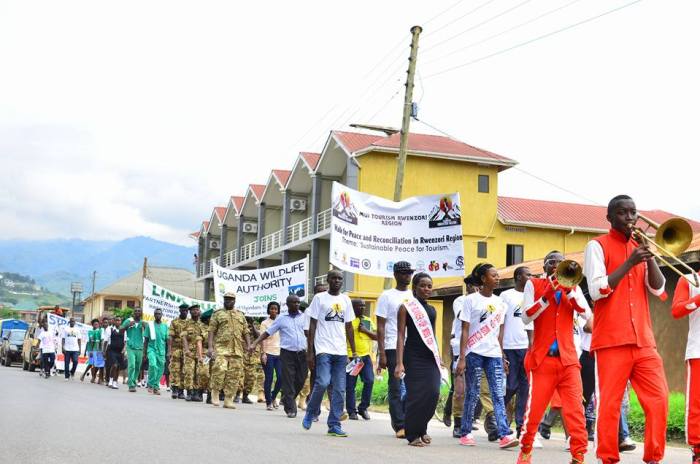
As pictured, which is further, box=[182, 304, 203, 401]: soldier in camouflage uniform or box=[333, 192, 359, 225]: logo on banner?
box=[182, 304, 203, 401]: soldier in camouflage uniform

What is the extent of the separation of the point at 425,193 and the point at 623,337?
33554 millimetres

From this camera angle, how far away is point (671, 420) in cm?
1183

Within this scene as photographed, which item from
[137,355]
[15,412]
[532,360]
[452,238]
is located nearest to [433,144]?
[137,355]

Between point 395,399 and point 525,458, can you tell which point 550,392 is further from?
point 395,399

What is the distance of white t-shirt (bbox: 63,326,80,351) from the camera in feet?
93.4

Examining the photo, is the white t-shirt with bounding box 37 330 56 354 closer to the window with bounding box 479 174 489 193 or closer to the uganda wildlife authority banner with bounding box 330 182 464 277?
the uganda wildlife authority banner with bounding box 330 182 464 277

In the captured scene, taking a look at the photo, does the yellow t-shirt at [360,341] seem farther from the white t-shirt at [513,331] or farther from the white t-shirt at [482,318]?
the white t-shirt at [482,318]

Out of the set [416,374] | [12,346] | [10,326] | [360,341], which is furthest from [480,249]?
[416,374]

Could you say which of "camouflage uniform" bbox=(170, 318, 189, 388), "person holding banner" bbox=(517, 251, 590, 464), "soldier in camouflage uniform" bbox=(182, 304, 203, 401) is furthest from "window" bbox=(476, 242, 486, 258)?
"person holding banner" bbox=(517, 251, 590, 464)

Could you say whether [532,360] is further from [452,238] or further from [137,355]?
[137,355]

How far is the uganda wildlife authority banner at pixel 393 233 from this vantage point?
16266mm

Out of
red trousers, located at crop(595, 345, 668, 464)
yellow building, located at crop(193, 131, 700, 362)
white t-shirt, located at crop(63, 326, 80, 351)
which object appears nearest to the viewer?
red trousers, located at crop(595, 345, 668, 464)

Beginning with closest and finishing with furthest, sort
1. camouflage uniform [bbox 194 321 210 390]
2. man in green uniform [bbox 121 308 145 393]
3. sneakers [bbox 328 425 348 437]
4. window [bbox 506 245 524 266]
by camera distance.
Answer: sneakers [bbox 328 425 348 437] < camouflage uniform [bbox 194 321 210 390] < man in green uniform [bbox 121 308 145 393] < window [bbox 506 245 524 266]

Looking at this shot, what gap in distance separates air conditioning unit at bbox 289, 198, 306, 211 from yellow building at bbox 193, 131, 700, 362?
0.05m
